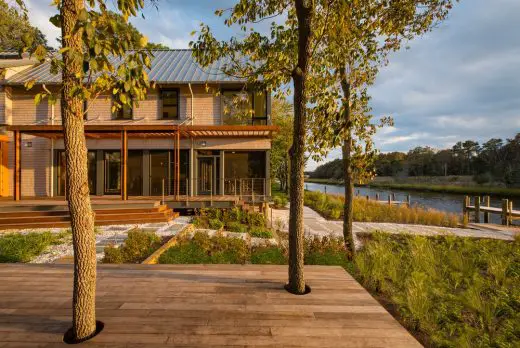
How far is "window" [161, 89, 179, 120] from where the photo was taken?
13859 millimetres

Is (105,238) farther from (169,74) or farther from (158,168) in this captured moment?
(169,74)

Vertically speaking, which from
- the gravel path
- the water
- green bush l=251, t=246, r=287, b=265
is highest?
green bush l=251, t=246, r=287, b=265

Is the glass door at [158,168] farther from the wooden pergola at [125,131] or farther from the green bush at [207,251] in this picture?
the green bush at [207,251]

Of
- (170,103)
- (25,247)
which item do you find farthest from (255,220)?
(170,103)

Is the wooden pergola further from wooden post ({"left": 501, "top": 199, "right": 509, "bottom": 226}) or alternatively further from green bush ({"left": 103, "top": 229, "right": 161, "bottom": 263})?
wooden post ({"left": 501, "top": 199, "right": 509, "bottom": 226})

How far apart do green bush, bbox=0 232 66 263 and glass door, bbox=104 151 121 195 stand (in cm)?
708

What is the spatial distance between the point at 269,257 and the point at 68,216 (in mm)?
8888

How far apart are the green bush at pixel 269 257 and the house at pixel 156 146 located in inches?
293

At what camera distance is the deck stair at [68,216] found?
8961 mm

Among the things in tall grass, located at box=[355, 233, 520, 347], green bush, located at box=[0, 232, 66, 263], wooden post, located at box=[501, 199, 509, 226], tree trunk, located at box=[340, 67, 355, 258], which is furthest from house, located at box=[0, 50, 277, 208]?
wooden post, located at box=[501, 199, 509, 226]

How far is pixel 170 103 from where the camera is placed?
1388 centimetres

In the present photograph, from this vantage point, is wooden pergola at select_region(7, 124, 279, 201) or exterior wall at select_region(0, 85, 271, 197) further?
exterior wall at select_region(0, 85, 271, 197)

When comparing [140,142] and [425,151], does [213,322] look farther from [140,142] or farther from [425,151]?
[425,151]

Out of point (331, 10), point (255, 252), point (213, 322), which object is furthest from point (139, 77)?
point (255, 252)
